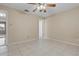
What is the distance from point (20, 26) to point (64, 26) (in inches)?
91.5

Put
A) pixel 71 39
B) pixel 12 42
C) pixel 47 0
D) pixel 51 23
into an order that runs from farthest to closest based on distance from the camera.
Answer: pixel 51 23, pixel 71 39, pixel 12 42, pixel 47 0

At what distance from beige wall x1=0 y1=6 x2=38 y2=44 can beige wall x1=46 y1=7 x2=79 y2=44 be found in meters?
1.27

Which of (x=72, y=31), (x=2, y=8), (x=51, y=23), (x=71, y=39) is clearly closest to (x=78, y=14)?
(x=72, y=31)

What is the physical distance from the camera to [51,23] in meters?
5.79

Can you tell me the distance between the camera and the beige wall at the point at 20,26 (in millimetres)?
4262

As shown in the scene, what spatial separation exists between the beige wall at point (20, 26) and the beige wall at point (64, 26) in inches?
50.0

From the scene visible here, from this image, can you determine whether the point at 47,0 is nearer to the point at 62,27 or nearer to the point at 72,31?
the point at 72,31

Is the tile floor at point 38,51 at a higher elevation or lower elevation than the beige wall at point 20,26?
lower

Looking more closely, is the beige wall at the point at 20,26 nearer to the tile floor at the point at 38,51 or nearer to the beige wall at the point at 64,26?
the tile floor at the point at 38,51

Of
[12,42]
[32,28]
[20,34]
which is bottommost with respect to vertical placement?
[12,42]

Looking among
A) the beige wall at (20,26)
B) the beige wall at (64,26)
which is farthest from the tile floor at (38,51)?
the beige wall at (64,26)

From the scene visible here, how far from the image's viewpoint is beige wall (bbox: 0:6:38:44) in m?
4.26

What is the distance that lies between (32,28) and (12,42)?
3.97 feet

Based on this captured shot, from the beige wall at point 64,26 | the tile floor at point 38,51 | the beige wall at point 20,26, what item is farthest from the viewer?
the beige wall at point 64,26
